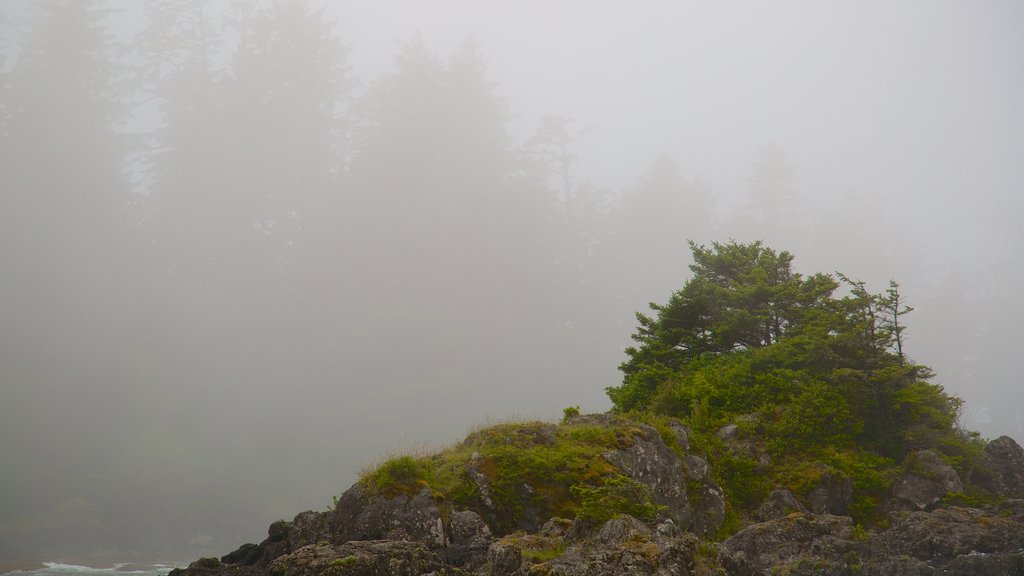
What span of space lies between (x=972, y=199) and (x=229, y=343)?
12105 centimetres

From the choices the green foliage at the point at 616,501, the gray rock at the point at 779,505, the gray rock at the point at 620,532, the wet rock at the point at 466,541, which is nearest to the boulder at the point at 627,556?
the gray rock at the point at 620,532

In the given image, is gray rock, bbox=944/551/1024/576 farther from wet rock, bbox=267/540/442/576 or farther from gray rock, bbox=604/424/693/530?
wet rock, bbox=267/540/442/576

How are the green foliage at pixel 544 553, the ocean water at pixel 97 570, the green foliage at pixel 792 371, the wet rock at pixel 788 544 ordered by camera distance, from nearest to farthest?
the green foliage at pixel 544 553 → the wet rock at pixel 788 544 → the green foliage at pixel 792 371 → the ocean water at pixel 97 570

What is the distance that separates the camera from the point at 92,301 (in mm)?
48188

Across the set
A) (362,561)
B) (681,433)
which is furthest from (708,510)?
(362,561)

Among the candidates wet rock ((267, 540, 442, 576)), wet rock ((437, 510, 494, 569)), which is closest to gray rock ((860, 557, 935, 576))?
wet rock ((437, 510, 494, 569))

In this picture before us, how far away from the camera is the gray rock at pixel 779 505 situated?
1333 centimetres

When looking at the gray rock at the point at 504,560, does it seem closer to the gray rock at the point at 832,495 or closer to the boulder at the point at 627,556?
the boulder at the point at 627,556

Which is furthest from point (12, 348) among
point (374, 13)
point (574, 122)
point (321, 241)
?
point (374, 13)

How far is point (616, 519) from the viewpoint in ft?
33.3

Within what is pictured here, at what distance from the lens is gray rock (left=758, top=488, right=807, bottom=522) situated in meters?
13.3

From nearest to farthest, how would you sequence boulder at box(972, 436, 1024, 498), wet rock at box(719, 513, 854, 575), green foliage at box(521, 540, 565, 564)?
green foliage at box(521, 540, 565, 564)
wet rock at box(719, 513, 854, 575)
boulder at box(972, 436, 1024, 498)

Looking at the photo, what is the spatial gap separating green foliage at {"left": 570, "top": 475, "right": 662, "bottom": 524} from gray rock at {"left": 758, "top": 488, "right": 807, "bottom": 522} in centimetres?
346

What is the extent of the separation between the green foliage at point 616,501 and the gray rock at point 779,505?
136 inches
